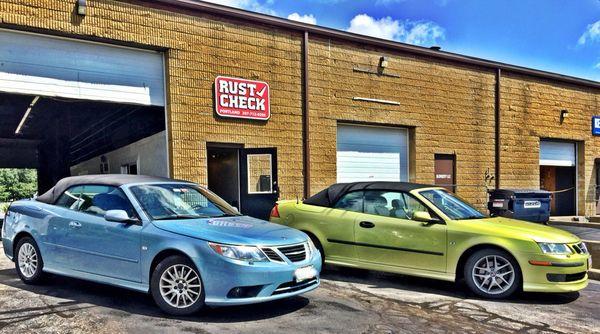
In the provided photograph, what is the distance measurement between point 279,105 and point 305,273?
786 cm

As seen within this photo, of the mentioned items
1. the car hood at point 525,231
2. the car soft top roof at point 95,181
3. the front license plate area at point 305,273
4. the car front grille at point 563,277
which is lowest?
the car front grille at point 563,277

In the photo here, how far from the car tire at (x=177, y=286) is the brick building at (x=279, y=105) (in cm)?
623

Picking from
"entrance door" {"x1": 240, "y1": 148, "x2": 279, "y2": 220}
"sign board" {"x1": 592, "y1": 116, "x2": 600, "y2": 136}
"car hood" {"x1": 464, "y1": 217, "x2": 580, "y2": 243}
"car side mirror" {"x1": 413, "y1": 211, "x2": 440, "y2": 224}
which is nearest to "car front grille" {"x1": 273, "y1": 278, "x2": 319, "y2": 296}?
"car side mirror" {"x1": 413, "y1": 211, "x2": 440, "y2": 224}

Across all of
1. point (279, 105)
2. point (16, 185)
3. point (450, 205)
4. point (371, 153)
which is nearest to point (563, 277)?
point (450, 205)

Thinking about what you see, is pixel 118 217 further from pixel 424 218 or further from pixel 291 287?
pixel 424 218

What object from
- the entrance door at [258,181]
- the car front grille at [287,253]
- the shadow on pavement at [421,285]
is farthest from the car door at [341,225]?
the entrance door at [258,181]

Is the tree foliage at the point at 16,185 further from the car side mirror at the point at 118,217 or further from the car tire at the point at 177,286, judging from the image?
the car tire at the point at 177,286

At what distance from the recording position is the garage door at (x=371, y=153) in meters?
14.1

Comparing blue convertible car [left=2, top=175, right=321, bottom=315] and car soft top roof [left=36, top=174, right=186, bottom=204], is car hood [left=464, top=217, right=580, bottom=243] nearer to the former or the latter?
blue convertible car [left=2, top=175, right=321, bottom=315]

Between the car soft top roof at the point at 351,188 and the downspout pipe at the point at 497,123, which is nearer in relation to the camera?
the car soft top roof at the point at 351,188

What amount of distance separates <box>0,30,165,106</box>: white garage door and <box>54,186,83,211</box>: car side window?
4.54 m

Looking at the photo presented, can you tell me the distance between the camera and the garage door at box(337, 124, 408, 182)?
14.1m

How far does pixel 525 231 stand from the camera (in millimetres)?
6176

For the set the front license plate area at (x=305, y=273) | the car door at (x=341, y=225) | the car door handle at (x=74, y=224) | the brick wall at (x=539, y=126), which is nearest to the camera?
the front license plate area at (x=305, y=273)
